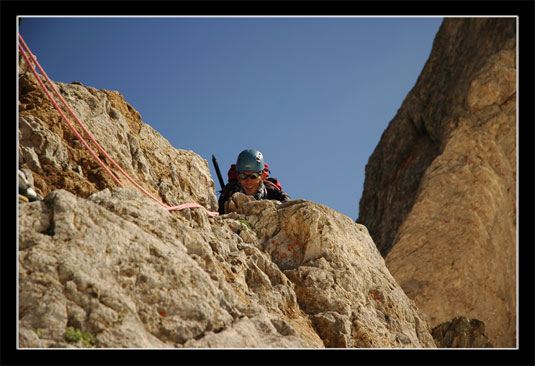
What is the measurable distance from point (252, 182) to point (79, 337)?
8597 millimetres

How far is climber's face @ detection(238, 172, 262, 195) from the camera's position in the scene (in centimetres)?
1474

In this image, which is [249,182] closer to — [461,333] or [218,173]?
[218,173]

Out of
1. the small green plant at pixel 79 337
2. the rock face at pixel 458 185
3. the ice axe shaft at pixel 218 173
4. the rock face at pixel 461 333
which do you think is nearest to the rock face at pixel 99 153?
the ice axe shaft at pixel 218 173

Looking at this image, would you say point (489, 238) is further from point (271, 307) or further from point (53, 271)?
point (53, 271)

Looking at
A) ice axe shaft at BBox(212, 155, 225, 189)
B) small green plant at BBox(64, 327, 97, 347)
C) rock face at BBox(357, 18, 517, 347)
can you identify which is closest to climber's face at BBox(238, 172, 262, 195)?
ice axe shaft at BBox(212, 155, 225, 189)

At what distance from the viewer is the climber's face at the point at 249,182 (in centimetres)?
1474

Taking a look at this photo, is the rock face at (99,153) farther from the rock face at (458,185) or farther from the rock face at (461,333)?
the rock face at (458,185)

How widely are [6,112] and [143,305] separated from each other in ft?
8.06

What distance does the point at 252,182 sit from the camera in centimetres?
1477

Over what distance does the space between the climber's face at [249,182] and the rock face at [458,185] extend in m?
11.5

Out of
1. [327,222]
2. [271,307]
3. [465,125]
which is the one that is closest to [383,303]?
[327,222]

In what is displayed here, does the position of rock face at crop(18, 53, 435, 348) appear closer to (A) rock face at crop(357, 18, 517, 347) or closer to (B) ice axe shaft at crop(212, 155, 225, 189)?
(B) ice axe shaft at crop(212, 155, 225, 189)

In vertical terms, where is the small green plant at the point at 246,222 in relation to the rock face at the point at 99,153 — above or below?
below

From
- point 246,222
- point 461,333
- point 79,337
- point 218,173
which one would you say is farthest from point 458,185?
point 79,337
